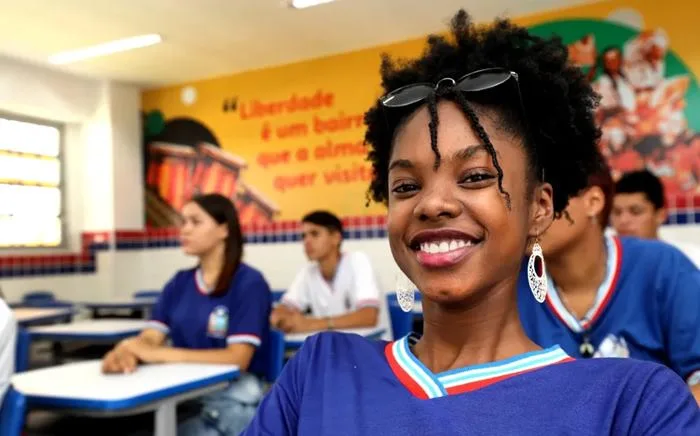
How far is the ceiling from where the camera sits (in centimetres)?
478

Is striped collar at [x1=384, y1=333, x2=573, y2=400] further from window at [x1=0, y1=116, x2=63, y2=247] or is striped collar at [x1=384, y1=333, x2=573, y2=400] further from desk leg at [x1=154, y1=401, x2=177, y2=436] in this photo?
window at [x1=0, y1=116, x2=63, y2=247]

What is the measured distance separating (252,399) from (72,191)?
5149mm

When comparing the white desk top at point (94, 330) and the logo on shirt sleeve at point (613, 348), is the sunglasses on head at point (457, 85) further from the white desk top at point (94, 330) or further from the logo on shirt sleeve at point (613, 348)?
the white desk top at point (94, 330)

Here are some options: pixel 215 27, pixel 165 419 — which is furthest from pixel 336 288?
pixel 215 27

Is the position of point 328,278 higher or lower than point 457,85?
lower

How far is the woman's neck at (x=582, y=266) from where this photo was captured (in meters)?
1.55

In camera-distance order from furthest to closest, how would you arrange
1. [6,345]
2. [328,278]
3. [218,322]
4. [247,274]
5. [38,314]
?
1. [328,278]
2. [38,314]
3. [247,274]
4. [218,322]
5. [6,345]

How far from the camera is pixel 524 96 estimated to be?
100 cm

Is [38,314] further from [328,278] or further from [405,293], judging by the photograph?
[405,293]

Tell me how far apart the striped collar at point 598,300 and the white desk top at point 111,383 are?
1194mm

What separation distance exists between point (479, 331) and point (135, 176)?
6.50 metres

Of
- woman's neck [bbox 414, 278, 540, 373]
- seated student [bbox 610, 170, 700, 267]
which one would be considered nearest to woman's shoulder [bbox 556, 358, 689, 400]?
woman's neck [bbox 414, 278, 540, 373]

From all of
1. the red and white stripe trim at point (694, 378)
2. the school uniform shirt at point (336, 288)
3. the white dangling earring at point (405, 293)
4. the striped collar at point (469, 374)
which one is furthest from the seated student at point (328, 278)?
the striped collar at point (469, 374)

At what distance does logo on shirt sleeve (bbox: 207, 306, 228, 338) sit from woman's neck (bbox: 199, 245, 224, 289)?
169 millimetres
